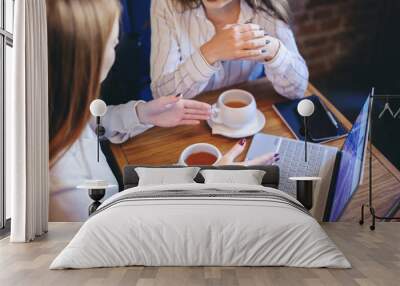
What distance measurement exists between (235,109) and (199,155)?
2.40 ft

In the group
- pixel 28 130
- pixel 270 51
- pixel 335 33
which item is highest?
pixel 335 33

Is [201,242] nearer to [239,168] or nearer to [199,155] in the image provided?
[239,168]

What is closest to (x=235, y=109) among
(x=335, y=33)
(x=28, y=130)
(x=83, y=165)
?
(x=335, y=33)

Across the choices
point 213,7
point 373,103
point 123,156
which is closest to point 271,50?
point 213,7

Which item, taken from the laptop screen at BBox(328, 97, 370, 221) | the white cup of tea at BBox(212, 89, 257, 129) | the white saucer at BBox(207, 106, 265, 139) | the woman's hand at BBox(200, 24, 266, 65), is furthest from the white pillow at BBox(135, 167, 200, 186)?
→ the laptop screen at BBox(328, 97, 370, 221)

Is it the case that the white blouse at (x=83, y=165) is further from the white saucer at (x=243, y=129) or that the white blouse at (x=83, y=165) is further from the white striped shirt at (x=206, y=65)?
the white saucer at (x=243, y=129)

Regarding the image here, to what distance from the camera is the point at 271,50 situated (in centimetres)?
732

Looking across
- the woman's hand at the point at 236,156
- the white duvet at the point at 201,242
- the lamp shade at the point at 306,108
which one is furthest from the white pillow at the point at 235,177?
the white duvet at the point at 201,242

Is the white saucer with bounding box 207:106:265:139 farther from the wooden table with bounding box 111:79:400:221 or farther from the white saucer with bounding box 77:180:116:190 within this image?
the white saucer with bounding box 77:180:116:190

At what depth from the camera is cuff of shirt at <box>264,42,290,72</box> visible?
7.30m

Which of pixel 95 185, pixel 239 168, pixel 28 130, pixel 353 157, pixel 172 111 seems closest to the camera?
pixel 28 130

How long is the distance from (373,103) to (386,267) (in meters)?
3.32

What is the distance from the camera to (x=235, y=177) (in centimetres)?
658

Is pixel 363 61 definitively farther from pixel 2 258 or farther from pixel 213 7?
pixel 2 258
